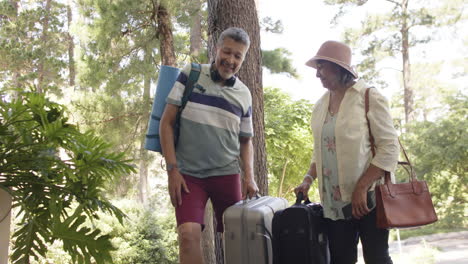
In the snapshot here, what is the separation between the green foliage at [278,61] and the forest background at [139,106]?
0.11ft

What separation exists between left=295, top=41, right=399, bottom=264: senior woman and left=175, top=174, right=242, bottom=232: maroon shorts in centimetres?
48

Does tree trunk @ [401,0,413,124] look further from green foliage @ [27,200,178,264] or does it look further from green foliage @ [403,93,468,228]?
green foliage @ [27,200,178,264]

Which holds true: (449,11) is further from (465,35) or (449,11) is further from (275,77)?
(275,77)

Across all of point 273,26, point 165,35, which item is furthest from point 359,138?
point 273,26

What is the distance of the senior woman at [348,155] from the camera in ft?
6.59

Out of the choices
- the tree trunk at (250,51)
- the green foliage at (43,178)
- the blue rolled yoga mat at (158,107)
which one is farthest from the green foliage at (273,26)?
the green foliage at (43,178)

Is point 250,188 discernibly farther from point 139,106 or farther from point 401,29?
point 401,29

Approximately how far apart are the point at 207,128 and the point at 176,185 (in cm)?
34

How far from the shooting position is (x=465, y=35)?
15.9m

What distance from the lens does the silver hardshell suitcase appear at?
218cm

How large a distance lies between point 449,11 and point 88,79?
12.0 meters

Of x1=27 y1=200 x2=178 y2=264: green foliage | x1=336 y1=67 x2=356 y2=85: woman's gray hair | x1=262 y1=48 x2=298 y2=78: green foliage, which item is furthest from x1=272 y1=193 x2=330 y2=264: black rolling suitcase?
x1=262 y1=48 x2=298 y2=78: green foliage

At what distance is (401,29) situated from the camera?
15.3 meters

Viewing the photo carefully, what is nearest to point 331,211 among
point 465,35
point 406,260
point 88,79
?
point 88,79
